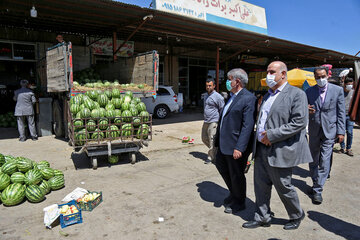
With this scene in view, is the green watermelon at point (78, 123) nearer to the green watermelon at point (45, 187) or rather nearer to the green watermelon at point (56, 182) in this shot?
the green watermelon at point (56, 182)

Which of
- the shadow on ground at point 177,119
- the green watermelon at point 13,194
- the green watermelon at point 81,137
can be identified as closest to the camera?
the green watermelon at point 13,194

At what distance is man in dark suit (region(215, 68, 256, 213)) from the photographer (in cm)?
325

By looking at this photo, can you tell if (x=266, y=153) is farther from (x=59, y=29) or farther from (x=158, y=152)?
(x=59, y=29)

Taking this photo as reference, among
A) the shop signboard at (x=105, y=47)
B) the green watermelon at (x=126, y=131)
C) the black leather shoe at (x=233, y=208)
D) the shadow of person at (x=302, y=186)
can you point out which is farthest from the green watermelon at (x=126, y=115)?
the shop signboard at (x=105, y=47)

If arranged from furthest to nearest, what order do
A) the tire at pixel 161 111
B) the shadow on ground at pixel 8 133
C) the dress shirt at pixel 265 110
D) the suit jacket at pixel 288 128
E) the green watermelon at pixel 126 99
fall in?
1. the tire at pixel 161 111
2. the shadow on ground at pixel 8 133
3. the green watermelon at pixel 126 99
4. the dress shirt at pixel 265 110
5. the suit jacket at pixel 288 128

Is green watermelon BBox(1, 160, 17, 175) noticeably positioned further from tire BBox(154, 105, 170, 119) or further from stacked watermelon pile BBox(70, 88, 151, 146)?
tire BBox(154, 105, 170, 119)

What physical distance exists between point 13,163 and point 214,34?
11059 millimetres

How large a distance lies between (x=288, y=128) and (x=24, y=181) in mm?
4011

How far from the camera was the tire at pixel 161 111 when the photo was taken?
13.5 metres

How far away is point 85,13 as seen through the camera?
30.5ft

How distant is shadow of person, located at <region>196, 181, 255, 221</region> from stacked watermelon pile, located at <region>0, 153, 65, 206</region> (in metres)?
2.51

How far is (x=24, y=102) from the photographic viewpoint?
25.7ft

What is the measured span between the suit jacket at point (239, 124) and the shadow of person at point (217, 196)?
875 mm

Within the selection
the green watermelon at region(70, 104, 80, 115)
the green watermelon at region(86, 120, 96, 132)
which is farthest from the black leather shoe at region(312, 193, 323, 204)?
the green watermelon at region(70, 104, 80, 115)
